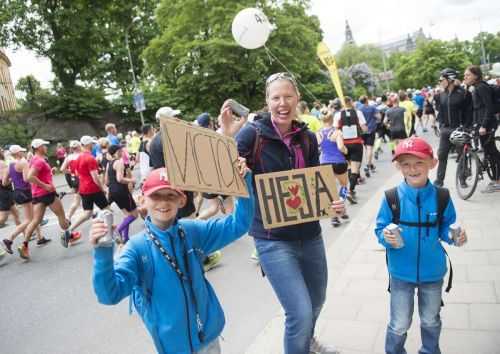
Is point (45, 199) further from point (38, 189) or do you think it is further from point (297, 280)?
point (297, 280)

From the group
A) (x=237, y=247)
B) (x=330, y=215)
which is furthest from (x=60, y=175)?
(x=330, y=215)

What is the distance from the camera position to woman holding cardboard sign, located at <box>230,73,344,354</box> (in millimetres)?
2490

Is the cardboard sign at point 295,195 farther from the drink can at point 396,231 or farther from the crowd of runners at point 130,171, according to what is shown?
the crowd of runners at point 130,171

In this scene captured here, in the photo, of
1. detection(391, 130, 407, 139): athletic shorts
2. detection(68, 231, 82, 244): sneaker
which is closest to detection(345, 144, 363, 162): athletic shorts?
detection(391, 130, 407, 139): athletic shorts

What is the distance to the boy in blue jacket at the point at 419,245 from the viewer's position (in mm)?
2516

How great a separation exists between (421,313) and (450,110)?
498 centimetres

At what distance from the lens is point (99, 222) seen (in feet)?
5.45

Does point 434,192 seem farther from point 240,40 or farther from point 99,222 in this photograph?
point 240,40

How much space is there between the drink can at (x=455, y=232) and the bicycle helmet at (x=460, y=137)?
14.2 feet

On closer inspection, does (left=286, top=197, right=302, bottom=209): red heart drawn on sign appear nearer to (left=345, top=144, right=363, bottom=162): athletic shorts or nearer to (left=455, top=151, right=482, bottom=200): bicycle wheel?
(left=455, top=151, right=482, bottom=200): bicycle wheel

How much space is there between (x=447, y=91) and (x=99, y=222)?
658cm

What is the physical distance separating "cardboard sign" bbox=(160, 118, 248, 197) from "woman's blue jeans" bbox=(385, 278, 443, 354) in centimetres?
119

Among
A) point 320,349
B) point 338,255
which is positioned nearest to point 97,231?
point 320,349

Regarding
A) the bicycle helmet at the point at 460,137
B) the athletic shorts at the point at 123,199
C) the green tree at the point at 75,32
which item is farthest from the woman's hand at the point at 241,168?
the green tree at the point at 75,32
